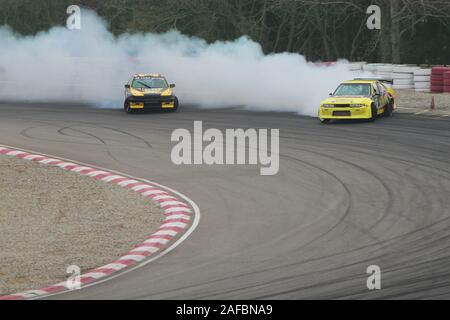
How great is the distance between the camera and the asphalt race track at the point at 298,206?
10.9 meters

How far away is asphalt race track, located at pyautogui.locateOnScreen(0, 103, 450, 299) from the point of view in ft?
35.9

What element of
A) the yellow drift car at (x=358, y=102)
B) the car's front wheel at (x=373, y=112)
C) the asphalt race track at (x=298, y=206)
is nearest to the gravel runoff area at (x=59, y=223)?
the asphalt race track at (x=298, y=206)

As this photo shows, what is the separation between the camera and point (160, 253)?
41.4 ft

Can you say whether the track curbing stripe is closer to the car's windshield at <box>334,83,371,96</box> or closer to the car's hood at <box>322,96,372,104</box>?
the car's hood at <box>322,96,372,104</box>

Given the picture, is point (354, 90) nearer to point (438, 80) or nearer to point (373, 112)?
point (373, 112)

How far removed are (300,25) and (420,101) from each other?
16.9 meters

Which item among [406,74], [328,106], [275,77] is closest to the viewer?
[328,106]

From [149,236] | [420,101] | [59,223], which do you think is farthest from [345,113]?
[149,236]

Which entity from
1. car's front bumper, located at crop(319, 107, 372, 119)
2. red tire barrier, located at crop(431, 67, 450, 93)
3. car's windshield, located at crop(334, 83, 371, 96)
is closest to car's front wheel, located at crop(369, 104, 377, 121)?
car's front bumper, located at crop(319, 107, 372, 119)

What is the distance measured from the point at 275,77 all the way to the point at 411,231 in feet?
67.6

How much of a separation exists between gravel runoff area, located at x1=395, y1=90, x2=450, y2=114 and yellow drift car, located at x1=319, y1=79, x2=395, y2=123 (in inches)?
89.1

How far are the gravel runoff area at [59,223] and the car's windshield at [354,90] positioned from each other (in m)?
10.4
